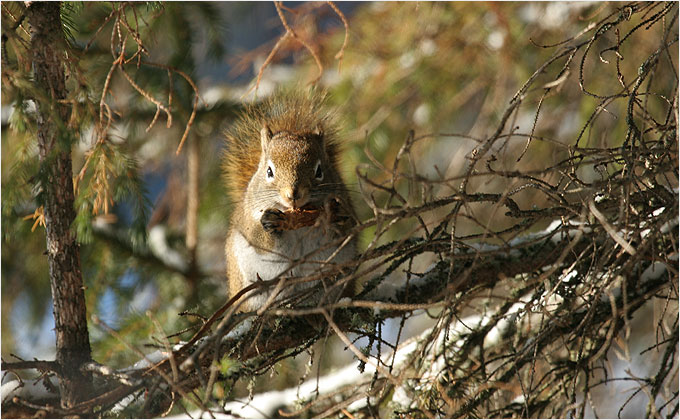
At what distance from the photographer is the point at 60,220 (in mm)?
1390

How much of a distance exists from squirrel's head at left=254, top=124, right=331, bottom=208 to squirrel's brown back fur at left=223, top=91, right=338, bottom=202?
9 cm

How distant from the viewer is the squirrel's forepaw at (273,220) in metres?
1.70

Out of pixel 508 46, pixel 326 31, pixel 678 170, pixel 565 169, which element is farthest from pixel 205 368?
pixel 326 31

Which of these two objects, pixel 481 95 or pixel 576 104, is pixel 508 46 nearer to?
pixel 576 104

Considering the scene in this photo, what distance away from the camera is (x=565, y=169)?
3.95ft

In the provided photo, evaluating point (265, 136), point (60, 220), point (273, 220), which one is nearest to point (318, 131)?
point (265, 136)

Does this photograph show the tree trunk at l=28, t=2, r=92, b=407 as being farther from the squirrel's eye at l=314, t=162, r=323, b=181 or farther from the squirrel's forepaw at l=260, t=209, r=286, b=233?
the squirrel's eye at l=314, t=162, r=323, b=181

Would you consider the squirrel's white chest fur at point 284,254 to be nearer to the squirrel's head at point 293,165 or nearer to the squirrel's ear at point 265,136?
the squirrel's head at point 293,165

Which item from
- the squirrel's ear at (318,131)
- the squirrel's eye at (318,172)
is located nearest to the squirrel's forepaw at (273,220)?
the squirrel's eye at (318,172)

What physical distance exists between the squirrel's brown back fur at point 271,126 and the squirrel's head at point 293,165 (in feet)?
0.29

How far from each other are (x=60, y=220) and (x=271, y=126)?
0.77m

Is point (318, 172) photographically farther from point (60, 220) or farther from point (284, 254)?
point (60, 220)

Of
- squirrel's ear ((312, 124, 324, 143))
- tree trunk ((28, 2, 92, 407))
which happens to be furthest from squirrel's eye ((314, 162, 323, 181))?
tree trunk ((28, 2, 92, 407))

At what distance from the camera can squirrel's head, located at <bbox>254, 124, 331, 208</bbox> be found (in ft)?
5.47
